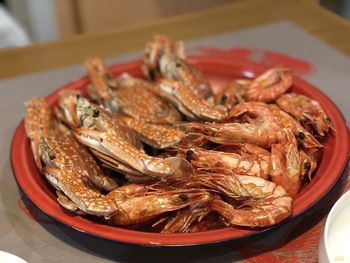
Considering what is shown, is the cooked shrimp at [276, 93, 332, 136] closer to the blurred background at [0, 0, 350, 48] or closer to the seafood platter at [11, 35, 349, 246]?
the seafood platter at [11, 35, 349, 246]

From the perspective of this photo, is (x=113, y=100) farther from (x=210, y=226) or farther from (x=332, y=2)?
(x=332, y=2)

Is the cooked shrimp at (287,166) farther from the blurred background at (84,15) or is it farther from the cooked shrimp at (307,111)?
the blurred background at (84,15)

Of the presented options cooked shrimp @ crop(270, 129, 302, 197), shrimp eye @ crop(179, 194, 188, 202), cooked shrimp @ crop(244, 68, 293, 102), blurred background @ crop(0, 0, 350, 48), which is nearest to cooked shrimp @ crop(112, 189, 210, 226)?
shrimp eye @ crop(179, 194, 188, 202)

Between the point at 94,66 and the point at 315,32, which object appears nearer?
the point at 94,66

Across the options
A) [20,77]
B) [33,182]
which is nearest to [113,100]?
[33,182]

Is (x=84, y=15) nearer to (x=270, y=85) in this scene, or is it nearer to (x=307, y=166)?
(x=270, y=85)

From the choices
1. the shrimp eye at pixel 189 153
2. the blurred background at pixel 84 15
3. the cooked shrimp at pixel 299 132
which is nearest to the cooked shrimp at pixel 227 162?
the shrimp eye at pixel 189 153
